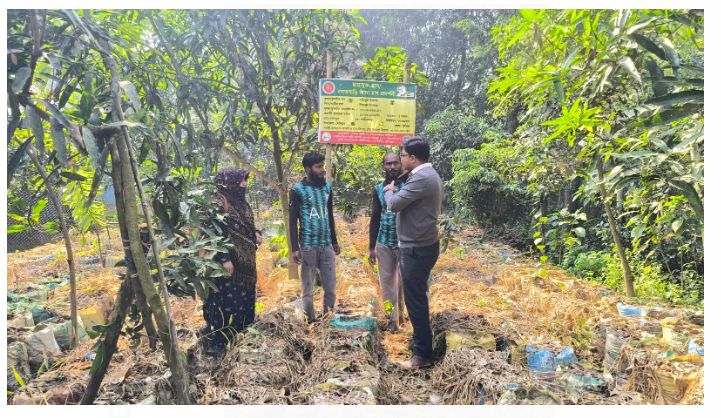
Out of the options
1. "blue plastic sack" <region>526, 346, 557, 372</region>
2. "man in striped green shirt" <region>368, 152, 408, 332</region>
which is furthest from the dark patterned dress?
"blue plastic sack" <region>526, 346, 557, 372</region>

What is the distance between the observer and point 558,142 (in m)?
3.89

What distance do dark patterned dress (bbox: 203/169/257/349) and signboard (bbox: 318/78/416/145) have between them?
1.99 feet

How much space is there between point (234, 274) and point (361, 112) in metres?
1.22

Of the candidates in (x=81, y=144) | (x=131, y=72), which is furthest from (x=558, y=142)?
(x=81, y=144)

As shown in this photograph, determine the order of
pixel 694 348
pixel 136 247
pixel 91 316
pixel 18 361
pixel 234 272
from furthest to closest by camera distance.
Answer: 1. pixel 91 316
2. pixel 234 272
3. pixel 18 361
4. pixel 694 348
5. pixel 136 247

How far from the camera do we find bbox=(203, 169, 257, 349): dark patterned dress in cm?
274

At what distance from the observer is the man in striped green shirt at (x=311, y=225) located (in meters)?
2.99

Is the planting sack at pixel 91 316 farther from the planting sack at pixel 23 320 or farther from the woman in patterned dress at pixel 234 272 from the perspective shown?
the woman in patterned dress at pixel 234 272

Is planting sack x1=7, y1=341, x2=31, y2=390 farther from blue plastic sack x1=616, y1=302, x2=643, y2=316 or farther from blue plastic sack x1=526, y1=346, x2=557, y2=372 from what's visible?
blue plastic sack x1=616, y1=302, x2=643, y2=316

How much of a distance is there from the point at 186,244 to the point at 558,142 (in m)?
3.05

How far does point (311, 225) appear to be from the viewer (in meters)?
3.04

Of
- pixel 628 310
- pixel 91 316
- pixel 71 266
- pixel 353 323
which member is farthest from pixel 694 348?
pixel 91 316

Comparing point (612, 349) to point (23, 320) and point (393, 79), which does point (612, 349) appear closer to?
point (393, 79)
